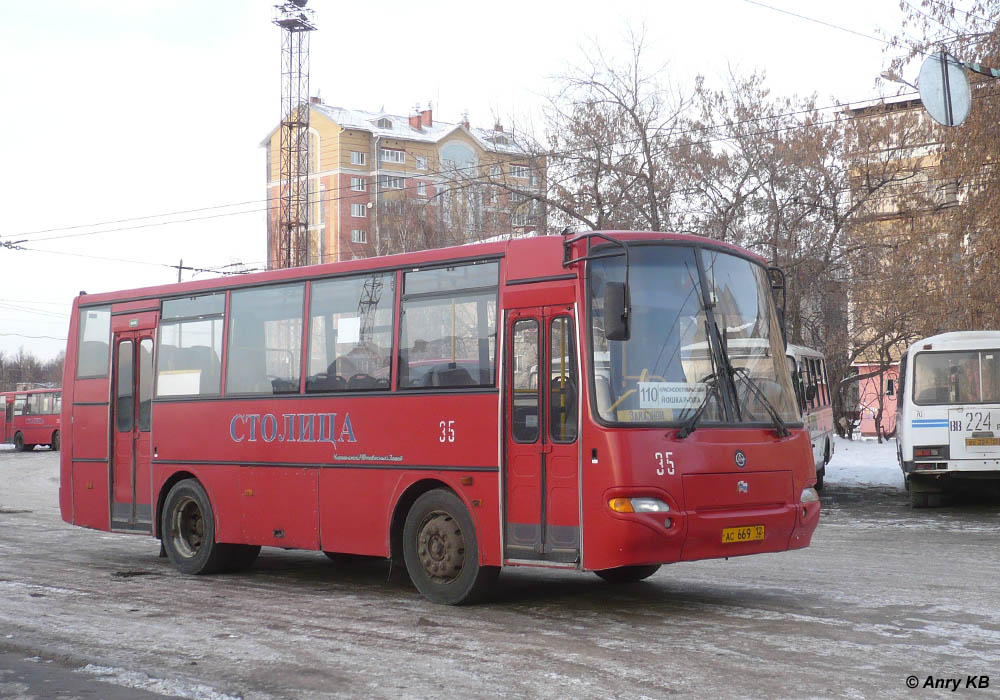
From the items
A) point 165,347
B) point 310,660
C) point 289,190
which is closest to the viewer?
point 310,660

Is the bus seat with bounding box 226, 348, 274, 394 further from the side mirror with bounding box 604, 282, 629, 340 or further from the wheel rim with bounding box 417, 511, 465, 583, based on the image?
the side mirror with bounding box 604, 282, 629, 340

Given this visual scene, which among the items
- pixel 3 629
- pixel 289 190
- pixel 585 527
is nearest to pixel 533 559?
pixel 585 527

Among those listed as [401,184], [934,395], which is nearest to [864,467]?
[934,395]

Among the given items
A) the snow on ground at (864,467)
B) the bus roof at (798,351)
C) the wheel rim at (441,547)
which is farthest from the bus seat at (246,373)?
the snow on ground at (864,467)

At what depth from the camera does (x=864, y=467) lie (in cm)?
2950

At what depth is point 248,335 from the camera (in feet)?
39.9

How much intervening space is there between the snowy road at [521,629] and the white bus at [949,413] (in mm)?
6225

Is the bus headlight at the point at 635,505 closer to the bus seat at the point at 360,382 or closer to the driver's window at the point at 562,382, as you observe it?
the driver's window at the point at 562,382

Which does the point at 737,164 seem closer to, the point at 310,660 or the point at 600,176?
the point at 600,176

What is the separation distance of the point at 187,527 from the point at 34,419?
154 feet

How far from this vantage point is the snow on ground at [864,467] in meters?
27.0

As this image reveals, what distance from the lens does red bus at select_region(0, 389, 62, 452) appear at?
55188mm

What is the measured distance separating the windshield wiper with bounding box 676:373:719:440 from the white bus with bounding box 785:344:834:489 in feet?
37.9

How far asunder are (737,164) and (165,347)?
70.2ft
